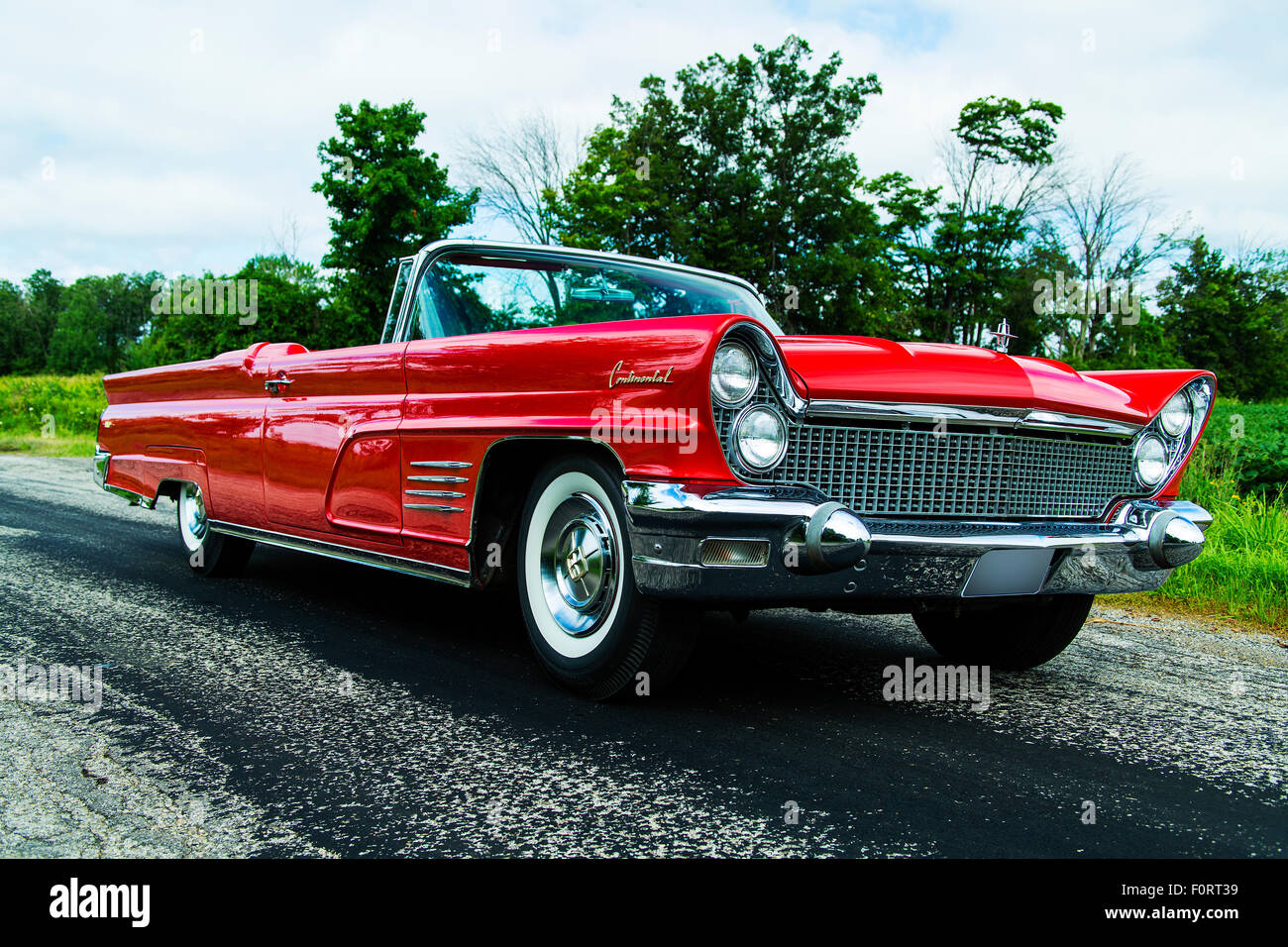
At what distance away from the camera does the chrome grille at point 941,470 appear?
114 inches

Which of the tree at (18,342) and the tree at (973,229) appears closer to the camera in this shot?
the tree at (973,229)

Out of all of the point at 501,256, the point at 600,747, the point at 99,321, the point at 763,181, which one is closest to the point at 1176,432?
the point at 600,747

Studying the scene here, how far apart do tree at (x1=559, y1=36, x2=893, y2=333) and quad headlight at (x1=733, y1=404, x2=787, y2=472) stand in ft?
87.4

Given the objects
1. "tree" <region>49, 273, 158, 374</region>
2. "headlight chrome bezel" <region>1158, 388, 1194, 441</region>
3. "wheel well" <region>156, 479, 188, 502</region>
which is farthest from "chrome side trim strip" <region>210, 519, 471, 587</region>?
"tree" <region>49, 273, 158, 374</region>

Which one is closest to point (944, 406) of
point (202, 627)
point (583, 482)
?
point (583, 482)

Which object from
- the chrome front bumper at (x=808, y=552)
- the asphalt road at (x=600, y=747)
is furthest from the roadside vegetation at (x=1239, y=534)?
the chrome front bumper at (x=808, y=552)

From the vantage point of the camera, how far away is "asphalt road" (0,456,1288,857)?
2199 mm

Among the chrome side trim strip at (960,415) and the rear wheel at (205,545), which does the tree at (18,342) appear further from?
the chrome side trim strip at (960,415)

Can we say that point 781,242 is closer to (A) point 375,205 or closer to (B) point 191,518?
(A) point 375,205

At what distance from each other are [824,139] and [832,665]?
31287mm

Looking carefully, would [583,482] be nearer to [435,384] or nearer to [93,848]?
[435,384]

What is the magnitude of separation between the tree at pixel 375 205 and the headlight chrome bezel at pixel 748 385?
2261 centimetres

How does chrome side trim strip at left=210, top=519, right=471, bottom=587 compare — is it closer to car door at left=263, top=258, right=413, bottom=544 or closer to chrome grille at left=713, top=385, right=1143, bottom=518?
car door at left=263, top=258, right=413, bottom=544
